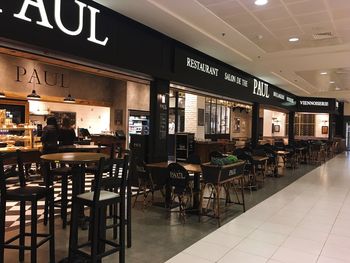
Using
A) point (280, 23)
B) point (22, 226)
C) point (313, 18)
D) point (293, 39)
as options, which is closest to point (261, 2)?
point (280, 23)

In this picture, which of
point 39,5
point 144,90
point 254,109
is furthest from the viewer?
point 144,90

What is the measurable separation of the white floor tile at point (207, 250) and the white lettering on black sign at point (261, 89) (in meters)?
8.01

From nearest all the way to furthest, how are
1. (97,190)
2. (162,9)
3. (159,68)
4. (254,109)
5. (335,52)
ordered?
(97,190)
(162,9)
(159,68)
(335,52)
(254,109)

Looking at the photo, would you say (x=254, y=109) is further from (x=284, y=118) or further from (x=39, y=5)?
(x=284, y=118)

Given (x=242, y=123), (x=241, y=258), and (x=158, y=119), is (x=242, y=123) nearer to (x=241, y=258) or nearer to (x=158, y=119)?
(x=158, y=119)

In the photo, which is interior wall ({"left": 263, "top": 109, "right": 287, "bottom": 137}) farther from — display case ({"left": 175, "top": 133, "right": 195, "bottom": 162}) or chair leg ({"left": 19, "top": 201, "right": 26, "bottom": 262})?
chair leg ({"left": 19, "top": 201, "right": 26, "bottom": 262})

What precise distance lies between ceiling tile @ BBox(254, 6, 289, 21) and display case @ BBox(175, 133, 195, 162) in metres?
4.91

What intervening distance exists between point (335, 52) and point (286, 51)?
44.3 inches

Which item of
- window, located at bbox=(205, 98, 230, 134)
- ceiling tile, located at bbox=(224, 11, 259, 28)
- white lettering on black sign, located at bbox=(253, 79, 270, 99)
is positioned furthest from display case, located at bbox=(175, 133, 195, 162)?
ceiling tile, located at bbox=(224, 11, 259, 28)

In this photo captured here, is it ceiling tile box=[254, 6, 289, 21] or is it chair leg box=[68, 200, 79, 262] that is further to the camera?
ceiling tile box=[254, 6, 289, 21]

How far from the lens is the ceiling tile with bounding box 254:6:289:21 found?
491 centimetres

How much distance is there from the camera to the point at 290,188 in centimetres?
733

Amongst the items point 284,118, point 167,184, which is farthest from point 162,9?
point 284,118

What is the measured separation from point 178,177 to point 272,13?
10.5ft
